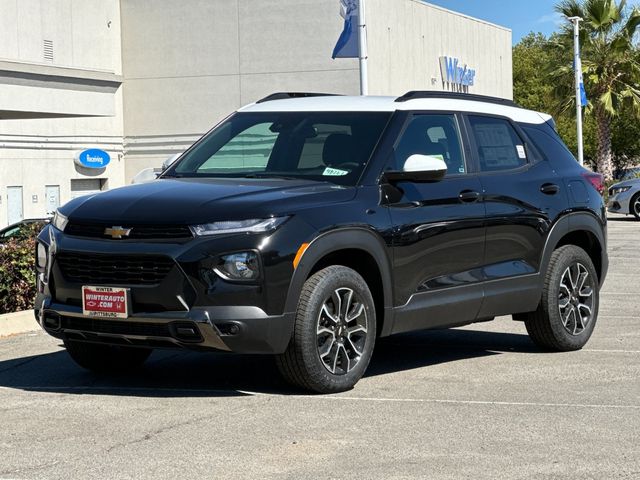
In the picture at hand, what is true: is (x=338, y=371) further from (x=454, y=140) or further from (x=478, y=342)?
(x=478, y=342)

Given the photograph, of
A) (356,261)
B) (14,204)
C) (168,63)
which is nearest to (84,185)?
(14,204)

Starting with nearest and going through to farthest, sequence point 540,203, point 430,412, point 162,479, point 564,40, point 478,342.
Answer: point 162,479
point 430,412
point 540,203
point 478,342
point 564,40

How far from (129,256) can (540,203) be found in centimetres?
327

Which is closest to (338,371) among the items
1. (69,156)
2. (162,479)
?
(162,479)

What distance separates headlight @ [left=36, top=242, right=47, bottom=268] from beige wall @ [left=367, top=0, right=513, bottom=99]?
3378 centimetres

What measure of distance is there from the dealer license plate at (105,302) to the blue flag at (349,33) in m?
18.0

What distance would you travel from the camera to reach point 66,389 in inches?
314

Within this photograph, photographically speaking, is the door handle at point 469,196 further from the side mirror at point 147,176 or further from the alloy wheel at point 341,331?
the side mirror at point 147,176

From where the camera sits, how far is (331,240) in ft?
24.4

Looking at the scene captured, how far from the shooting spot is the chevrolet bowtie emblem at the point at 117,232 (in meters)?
7.28

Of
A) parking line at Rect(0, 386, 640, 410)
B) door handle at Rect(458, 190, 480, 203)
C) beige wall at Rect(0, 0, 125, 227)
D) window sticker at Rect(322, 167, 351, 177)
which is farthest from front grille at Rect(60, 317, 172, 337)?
beige wall at Rect(0, 0, 125, 227)

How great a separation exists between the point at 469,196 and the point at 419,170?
679 mm

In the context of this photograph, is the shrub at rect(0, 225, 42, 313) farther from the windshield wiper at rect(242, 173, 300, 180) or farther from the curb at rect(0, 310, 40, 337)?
the windshield wiper at rect(242, 173, 300, 180)

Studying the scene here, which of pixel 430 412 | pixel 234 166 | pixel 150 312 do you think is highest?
pixel 234 166
